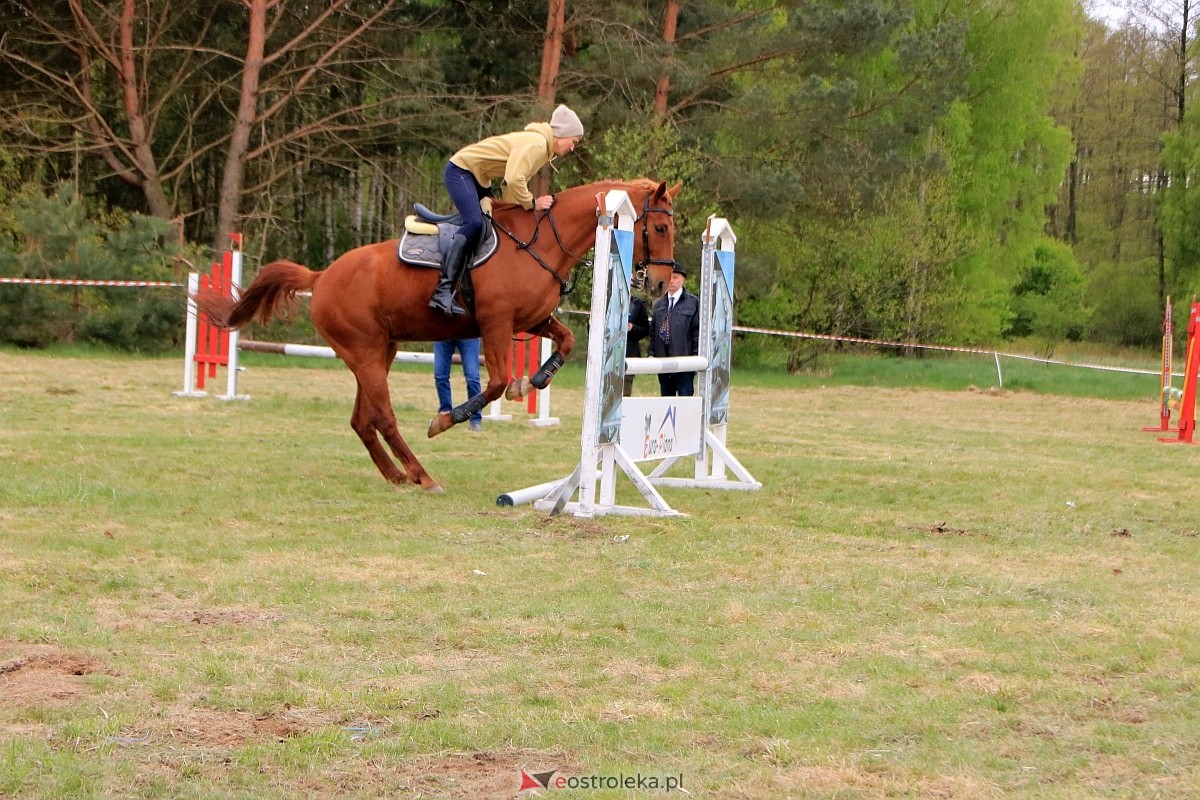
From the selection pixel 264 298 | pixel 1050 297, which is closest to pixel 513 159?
pixel 264 298

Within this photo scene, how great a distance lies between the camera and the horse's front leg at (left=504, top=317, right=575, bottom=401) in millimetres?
8094

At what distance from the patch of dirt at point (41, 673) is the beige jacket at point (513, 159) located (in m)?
4.23

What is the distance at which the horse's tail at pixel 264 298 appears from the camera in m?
8.99

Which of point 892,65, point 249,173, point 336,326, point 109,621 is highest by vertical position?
point 892,65

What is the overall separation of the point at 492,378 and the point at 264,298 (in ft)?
6.74

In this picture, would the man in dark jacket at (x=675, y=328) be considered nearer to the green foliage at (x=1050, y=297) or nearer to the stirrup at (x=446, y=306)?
the stirrup at (x=446, y=306)

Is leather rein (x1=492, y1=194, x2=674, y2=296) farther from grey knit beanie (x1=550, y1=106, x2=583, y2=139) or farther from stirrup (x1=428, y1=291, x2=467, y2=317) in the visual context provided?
stirrup (x1=428, y1=291, x2=467, y2=317)

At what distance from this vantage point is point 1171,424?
665 inches

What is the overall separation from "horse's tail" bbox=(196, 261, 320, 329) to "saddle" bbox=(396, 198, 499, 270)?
0.98m

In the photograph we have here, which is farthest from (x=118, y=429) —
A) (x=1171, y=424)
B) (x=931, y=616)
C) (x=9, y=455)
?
(x=1171, y=424)

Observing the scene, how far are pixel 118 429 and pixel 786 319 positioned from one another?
1996 cm

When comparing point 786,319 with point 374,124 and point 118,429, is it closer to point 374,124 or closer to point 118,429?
point 374,124

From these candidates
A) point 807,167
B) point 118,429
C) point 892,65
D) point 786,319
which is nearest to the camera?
point 118,429

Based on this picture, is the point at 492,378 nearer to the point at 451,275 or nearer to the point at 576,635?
the point at 451,275
